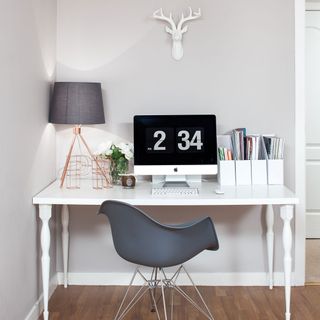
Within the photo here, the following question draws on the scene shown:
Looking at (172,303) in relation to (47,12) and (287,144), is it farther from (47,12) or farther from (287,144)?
(47,12)

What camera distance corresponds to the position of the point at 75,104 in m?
3.34

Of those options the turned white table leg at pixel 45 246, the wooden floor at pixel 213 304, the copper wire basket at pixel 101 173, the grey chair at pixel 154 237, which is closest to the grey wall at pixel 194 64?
the copper wire basket at pixel 101 173

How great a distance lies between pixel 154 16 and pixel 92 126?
83cm

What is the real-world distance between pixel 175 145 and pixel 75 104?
670 mm

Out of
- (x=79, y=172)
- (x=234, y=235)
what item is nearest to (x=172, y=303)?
→ (x=234, y=235)

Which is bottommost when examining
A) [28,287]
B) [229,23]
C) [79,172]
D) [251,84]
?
[28,287]

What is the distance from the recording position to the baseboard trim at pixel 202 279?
147 inches

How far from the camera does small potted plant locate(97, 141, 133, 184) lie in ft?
11.4

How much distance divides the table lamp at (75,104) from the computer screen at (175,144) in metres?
0.28

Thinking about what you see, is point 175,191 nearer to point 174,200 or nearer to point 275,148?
point 174,200

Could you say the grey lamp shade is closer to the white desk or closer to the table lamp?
the table lamp

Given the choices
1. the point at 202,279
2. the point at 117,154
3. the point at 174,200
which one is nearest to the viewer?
the point at 174,200

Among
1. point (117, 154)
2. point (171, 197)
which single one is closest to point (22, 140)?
point (117, 154)

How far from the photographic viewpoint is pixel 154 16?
3.63 meters
